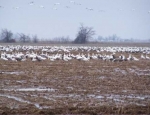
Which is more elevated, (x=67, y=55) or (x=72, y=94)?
(x=67, y=55)

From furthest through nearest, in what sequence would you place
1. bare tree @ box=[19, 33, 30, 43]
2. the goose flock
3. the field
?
bare tree @ box=[19, 33, 30, 43] < the goose flock < the field

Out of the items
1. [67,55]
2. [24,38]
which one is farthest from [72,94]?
[24,38]

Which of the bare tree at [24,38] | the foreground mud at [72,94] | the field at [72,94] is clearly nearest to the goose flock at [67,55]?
the field at [72,94]

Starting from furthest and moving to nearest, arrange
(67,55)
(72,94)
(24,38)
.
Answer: (24,38) < (67,55) < (72,94)

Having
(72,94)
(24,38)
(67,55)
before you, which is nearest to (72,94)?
(72,94)

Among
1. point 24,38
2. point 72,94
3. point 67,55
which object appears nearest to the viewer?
point 72,94

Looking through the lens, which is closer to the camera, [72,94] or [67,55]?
[72,94]

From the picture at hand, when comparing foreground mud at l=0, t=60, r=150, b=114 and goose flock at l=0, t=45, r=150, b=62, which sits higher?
goose flock at l=0, t=45, r=150, b=62

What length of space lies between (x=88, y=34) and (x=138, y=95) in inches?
3020

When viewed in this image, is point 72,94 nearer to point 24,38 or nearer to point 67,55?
point 67,55

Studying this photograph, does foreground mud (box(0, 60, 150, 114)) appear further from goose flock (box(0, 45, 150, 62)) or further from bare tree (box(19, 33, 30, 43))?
bare tree (box(19, 33, 30, 43))

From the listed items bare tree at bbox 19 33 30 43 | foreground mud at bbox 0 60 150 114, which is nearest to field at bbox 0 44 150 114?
foreground mud at bbox 0 60 150 114

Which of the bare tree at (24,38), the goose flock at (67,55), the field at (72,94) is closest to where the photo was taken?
the field at (72,94)

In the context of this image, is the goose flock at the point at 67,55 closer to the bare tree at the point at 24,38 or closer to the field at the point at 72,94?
the field at the point at 72,94
